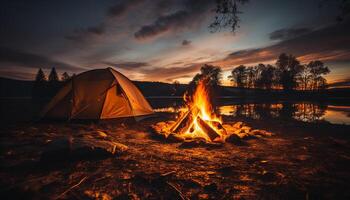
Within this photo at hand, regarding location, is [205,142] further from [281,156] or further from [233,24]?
[233,24]

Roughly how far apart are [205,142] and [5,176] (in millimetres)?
5495

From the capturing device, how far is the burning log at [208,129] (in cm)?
735

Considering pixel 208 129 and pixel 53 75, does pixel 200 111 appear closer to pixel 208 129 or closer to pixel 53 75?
pixel 208 129

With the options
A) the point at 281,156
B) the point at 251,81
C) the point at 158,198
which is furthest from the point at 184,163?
the point at 251,81

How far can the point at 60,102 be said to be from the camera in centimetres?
1108

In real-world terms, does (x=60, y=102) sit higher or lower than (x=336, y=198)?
higher

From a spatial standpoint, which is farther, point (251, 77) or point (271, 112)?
point (251, 77)

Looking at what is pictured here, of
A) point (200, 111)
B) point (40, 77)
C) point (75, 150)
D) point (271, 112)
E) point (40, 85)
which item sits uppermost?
point (40, 77)

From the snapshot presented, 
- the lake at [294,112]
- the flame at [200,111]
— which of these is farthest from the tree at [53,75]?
the flame at [200,111]

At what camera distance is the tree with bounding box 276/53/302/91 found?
70500mm

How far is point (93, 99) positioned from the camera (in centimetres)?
1093

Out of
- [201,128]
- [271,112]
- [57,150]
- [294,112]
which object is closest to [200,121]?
[201,128]

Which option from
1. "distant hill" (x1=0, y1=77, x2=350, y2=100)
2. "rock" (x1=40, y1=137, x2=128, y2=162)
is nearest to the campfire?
"rock" (x1=40, y1=137, x2=128, y2=162)

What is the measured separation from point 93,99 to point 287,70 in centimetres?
7854
